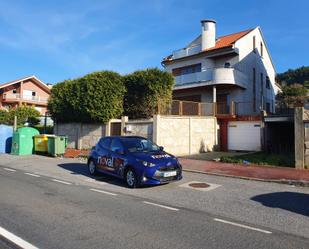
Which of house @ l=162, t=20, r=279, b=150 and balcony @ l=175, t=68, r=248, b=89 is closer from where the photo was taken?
house @ l=162, t=20, r=279, b=150

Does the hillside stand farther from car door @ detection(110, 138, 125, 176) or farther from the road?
the road

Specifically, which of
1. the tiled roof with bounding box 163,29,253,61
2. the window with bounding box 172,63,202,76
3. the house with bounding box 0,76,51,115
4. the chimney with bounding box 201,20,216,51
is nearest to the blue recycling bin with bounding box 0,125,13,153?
the window with bounding box 172,63,202,76

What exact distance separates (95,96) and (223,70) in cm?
1053

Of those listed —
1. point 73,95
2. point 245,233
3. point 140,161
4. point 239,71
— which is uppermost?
point 239,71

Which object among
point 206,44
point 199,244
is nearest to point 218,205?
point 199,244

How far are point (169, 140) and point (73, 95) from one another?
288 inches

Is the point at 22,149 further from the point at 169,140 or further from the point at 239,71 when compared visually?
the point at 239,71

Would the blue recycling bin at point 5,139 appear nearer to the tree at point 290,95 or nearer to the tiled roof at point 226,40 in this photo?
the tiled roof at point 226,40

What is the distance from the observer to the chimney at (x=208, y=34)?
29.7 m

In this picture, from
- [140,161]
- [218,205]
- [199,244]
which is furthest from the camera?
[140,161]

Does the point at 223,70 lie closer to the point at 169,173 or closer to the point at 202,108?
the point at 202,108

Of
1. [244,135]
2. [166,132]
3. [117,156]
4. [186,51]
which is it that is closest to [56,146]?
[166,132]

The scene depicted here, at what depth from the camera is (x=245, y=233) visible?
5707 mm

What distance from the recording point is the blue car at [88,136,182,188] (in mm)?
9891
